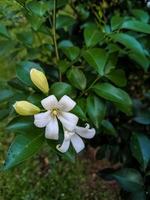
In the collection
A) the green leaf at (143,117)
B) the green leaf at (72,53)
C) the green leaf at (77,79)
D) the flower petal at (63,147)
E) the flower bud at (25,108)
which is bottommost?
the green leaf at (143,117)

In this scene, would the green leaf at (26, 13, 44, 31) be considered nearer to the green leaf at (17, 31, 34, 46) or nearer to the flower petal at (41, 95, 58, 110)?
the green leaf at (17, 31, 34, 46)

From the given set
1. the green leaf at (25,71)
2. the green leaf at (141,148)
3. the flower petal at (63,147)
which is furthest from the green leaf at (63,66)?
the green leaf at (141,148)

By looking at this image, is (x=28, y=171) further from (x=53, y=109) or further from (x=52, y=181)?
(x=53, y=109)

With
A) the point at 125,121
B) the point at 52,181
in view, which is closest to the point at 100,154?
the point at 125,121

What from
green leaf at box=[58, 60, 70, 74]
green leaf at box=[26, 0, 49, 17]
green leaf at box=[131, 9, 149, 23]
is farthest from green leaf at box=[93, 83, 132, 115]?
green leaf at box=[131, 9, 149, 23]

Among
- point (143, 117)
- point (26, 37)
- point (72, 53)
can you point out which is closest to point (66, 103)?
point (72, 53)

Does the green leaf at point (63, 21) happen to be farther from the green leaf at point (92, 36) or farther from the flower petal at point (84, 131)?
the flower petal at point (84, 131)
